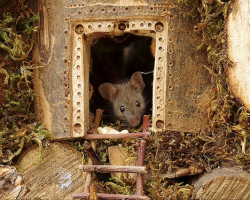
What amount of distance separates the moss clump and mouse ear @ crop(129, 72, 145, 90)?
156 cm

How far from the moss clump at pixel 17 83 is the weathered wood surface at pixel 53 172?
11 centimetres

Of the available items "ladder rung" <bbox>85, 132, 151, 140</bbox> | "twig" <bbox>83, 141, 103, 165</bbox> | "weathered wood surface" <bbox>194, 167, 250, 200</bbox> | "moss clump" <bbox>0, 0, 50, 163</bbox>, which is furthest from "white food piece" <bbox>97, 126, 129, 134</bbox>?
"weathered wood surface" <bbox>194, 167, 250, 200</bbox>

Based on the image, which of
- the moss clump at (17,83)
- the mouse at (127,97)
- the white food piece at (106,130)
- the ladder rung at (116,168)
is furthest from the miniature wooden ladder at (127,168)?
the mouse at (127,97)

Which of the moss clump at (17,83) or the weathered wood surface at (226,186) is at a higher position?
the moss clump at (17,83)

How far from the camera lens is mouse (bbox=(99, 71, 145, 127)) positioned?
433 cm

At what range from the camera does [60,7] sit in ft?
10.2

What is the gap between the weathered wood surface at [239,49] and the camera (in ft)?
8.96

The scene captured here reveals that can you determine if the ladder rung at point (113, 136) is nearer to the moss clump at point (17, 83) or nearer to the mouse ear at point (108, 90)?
the moss clump at point (17, 83)

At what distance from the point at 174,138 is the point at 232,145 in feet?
1.66

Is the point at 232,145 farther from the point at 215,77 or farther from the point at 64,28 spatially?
the point at 64,28

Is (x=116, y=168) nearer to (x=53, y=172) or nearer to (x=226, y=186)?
(x=53, y=172)

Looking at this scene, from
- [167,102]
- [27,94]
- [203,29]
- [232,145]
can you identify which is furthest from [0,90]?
[232,145]

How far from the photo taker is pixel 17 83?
3182 mm

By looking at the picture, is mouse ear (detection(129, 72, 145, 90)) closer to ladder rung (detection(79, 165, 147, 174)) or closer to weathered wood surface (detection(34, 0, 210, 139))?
weathered wood surface (detection(34, 0, 210, 139))
